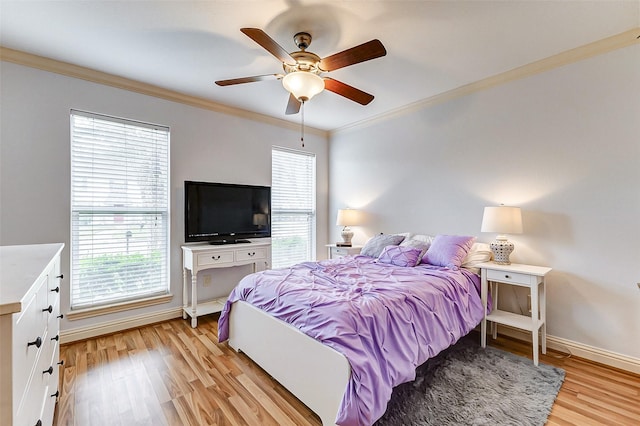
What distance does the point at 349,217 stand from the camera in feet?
13.6

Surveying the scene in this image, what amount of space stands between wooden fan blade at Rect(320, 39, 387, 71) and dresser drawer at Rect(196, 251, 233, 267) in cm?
227

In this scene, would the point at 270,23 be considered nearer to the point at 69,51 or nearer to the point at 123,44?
the point at 123,44

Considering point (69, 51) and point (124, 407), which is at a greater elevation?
point (69, 51)

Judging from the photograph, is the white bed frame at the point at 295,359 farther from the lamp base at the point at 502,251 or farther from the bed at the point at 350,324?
the lamp base at the point at 502,251

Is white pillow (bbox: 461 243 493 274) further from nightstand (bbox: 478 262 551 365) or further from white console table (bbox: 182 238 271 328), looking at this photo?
white console table (bbox: 182 238 271 328)

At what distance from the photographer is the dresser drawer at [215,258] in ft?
10.3

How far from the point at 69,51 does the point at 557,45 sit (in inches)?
162

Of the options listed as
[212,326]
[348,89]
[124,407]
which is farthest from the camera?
[212,326]

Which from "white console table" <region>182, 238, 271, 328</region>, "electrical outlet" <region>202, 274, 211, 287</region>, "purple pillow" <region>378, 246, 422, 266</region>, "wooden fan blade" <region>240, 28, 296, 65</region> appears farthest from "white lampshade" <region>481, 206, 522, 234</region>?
"electrical outlet" <region>202, 274, 211, 287</region>

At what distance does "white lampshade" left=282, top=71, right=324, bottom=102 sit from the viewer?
1.98 m

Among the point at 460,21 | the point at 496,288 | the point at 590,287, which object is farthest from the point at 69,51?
the point at 590,287

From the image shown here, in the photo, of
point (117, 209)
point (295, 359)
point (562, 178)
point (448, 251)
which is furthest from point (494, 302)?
point (117, 209)

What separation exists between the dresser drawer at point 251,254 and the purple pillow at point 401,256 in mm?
1481

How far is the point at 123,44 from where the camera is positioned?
91.2 inches
